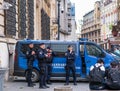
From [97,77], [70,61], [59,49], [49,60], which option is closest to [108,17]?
[59,49]

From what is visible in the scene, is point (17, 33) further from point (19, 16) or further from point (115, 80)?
point (115, 80)

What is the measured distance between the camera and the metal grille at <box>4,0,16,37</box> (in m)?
21.2

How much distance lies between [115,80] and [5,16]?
25.1ft

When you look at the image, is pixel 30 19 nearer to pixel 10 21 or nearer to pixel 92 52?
pixel 10 21

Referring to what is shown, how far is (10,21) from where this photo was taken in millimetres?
21953

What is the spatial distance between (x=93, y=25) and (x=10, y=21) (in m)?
154

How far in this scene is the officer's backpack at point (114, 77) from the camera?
15.3m

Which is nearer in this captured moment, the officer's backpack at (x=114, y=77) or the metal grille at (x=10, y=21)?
the officer's backpack at (x=114, y=77)

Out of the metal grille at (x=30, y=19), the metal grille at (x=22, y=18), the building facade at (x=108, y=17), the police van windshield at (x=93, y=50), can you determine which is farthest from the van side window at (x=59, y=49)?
the building facade at (x=108, y=17)

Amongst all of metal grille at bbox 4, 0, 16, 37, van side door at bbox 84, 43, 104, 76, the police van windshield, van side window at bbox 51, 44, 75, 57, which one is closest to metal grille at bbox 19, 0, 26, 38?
metal grille at bbox 4, 0, 16, 37

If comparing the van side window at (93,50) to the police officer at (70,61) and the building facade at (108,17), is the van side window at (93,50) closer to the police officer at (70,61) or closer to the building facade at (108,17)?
the police officer at (70,61)

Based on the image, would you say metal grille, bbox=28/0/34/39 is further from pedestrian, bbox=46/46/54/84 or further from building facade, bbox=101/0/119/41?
building facade, bbox=101/0/119/41

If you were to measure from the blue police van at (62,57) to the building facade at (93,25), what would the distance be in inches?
5207

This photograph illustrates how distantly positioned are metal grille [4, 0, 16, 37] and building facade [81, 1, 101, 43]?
429 ft
